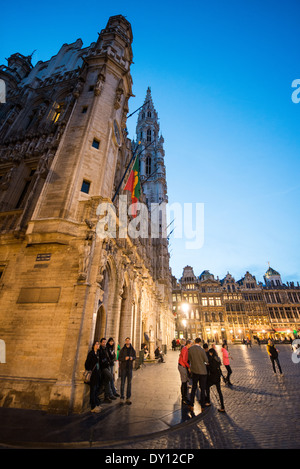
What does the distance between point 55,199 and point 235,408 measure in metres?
11.1

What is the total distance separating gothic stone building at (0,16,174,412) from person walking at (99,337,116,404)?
616mm

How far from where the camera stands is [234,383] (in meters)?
10.1

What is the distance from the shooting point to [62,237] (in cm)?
950

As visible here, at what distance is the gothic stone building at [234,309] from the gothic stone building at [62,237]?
46.0 m

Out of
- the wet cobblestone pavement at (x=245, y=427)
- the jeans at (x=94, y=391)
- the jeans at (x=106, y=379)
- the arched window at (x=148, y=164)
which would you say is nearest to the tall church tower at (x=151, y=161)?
the arched window at (x=148, y=164)

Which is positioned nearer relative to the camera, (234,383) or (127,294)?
(234,383)

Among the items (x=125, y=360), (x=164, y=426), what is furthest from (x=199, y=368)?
(x=125, y=360)

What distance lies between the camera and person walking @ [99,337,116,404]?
24.2 ft

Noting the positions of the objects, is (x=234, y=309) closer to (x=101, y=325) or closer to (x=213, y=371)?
(x=101, y=325)

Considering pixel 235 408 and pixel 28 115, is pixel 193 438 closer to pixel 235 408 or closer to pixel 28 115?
pixel 235 408

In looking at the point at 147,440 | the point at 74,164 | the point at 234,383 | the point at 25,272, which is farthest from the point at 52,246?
the point at 234,383

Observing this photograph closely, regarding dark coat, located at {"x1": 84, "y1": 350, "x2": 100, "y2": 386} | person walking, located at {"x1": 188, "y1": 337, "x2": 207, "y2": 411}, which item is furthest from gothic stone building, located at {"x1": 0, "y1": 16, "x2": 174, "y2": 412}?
person walking, located at {"x1": 188, "y1": 337, "x2": 207, "y2": 411}

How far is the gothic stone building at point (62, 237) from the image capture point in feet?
24.9

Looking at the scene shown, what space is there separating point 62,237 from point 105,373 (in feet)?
18.8
